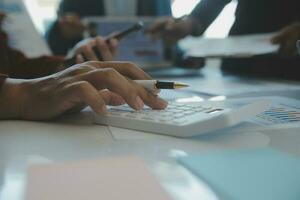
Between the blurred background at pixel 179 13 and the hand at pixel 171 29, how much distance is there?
4cm

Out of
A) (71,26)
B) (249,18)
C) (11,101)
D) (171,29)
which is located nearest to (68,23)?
(71,26)

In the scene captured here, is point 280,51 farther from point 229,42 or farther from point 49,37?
point 49,37

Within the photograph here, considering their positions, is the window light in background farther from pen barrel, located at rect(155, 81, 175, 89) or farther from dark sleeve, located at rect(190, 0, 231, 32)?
pen barrel, located at rect(155, 81, 175, 89)

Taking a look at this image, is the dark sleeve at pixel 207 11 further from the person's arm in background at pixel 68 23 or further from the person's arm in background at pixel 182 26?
the person's arm in background at pixel 68 23

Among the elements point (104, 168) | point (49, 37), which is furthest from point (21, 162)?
point (49, 37)

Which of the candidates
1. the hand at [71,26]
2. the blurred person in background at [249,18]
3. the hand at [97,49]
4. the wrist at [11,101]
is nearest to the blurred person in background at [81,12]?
the hand at [71,26]

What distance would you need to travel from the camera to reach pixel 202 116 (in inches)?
20.0

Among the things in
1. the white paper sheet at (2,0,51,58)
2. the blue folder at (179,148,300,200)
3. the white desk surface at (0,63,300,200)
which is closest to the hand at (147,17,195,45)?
the white paper sheet at (2,0,51,58)

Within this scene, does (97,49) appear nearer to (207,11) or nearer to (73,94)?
(207,11)

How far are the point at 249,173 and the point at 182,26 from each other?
1206 mm

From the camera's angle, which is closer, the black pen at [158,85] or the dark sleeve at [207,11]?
the black pen at [158,85]

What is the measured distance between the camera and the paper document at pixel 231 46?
116 cm

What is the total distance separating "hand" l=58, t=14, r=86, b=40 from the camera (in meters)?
1.59

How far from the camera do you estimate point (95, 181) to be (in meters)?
0.33
